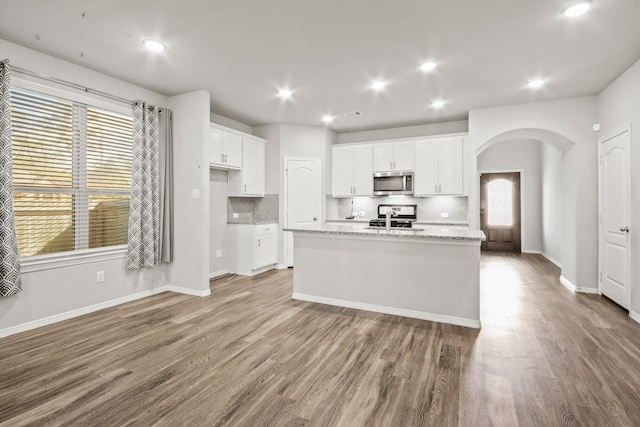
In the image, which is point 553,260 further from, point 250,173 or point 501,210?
point 250,173

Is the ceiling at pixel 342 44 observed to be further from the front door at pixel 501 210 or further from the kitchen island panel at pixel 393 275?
the front door at pixel 501 210

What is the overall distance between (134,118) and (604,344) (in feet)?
18.0

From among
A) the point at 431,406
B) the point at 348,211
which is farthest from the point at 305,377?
the point at 348,211

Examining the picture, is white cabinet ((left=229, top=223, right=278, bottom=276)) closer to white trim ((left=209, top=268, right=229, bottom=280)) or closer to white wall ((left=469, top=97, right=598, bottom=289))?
white trim ((left=209, top=268, right=229, bottom=280))

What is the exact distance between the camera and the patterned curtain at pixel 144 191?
158 inches

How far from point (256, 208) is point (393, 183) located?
2.69 m

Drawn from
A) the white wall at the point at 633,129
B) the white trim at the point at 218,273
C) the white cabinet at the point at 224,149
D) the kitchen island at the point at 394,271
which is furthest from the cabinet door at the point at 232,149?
the white wall at the point at 633,129

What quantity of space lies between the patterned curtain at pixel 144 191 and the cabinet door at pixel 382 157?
379cm

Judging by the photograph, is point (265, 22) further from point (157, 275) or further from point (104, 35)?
point (157, 275)

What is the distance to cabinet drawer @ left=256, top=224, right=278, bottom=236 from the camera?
5.59m

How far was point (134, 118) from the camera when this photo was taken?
13.2ft

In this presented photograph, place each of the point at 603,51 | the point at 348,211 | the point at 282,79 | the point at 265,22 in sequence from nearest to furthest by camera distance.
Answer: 1. the point at 265,22
2. the point at 603,51
3. the point at 282,79
4. the point at 348,211

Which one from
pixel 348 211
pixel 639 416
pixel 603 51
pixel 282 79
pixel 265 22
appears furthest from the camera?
pixel 348 211

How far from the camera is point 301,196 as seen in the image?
6.19 meters
